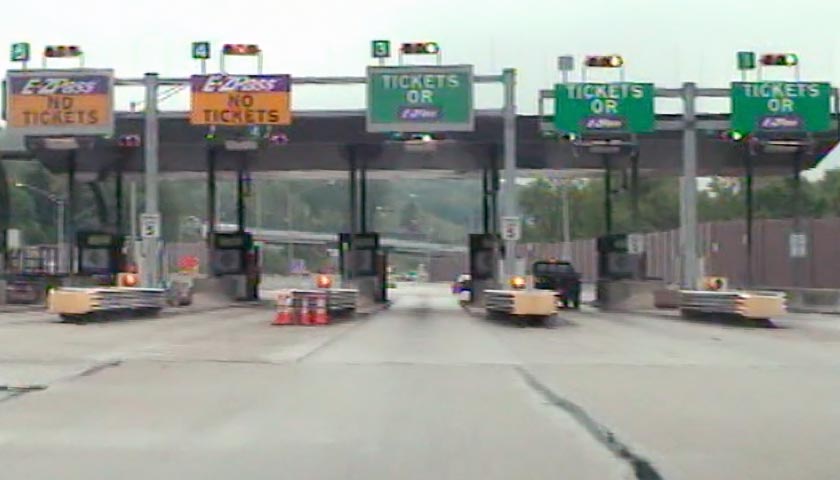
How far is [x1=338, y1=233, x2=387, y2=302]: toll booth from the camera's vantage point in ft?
148

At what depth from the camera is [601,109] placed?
3522 cm

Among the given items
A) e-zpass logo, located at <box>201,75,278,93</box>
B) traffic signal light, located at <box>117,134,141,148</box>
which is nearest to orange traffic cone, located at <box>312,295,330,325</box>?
e-zpass logo, located at <box>201,75,278,93</box>

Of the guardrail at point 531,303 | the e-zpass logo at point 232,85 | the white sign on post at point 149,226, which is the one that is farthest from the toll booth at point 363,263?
the guardrail at point 531,303

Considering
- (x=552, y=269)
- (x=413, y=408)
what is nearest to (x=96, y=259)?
(x=552, y=269)

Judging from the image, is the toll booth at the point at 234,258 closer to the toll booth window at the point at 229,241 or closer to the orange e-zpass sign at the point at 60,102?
Result: the toll booth window at the point at 229,241

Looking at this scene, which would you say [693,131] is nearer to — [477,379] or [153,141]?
[153,141]

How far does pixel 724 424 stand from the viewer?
417 inches

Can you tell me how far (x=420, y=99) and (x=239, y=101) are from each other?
5625 millimetres

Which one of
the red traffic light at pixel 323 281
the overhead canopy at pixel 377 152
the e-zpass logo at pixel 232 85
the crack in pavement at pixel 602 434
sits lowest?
the crack in pavement at pixel 602 434

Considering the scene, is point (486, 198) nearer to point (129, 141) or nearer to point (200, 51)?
point (129, 141)

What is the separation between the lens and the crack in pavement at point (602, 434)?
825 centimetres

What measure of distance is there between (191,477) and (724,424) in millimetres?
5281

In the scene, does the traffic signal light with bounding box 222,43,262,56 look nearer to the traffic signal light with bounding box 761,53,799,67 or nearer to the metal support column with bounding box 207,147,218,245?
the metal support column with bounding box 207,147,218,245

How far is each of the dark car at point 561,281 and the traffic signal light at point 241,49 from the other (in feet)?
51.6
